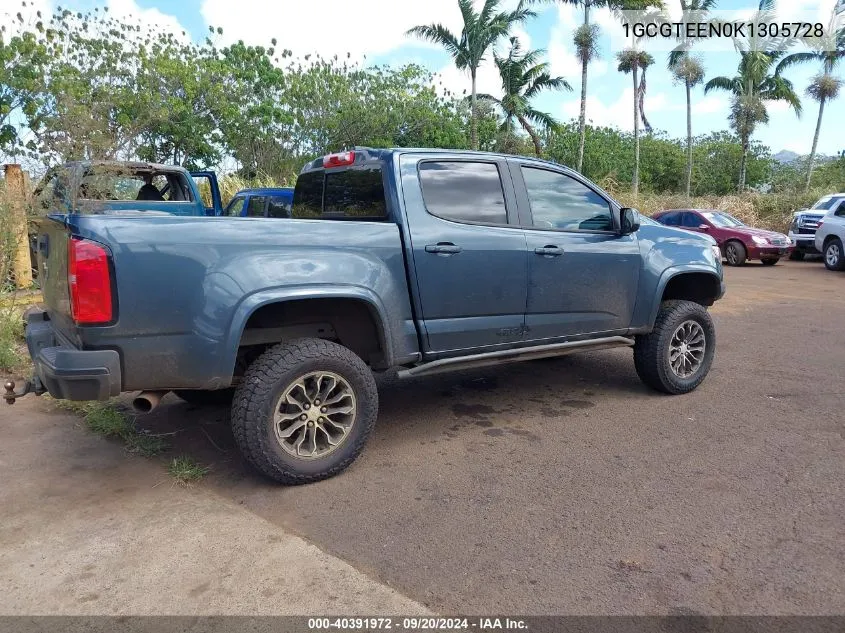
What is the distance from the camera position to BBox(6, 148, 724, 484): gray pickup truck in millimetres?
3291

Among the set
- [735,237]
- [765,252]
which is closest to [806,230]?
[765,252]

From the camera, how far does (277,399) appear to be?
3623 millimetres

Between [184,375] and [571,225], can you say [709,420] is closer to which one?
[571,225]

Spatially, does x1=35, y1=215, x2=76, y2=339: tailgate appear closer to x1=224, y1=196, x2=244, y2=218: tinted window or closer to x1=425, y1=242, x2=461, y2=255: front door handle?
x1=425, y1=242, x2=461, y2=255: front door handle

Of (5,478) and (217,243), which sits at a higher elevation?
(217,243)

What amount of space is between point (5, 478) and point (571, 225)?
156 inches

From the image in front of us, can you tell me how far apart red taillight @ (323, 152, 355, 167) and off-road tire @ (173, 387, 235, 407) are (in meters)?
1.80

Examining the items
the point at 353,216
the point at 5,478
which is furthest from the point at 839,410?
the point at 5,478

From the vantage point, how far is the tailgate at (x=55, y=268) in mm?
3455

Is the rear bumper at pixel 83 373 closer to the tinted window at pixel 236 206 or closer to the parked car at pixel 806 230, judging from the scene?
the tinted window at pixel 236 206

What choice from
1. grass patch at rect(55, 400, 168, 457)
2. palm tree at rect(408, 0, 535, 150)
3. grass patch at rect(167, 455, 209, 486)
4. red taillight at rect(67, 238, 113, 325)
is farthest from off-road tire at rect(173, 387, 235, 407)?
palm tree at rect(408, 0, 535, 150)

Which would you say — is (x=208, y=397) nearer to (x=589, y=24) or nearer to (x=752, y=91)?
(x=589, y=24)

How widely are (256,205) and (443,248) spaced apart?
5946 mm

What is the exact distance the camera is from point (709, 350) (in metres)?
5.57
